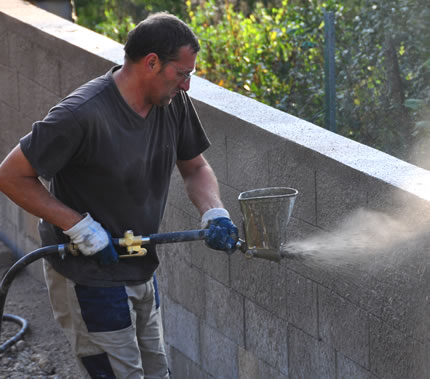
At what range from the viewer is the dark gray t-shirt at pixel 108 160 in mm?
3227

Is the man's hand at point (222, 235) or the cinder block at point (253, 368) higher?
the man's hand at point (222, 235)

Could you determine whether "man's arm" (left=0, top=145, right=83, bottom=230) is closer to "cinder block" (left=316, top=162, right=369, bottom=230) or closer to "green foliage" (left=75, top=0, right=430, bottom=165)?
"cinder block" (left=316, top=162, right=369, bottom=230)

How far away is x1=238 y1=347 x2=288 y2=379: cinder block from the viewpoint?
419cm

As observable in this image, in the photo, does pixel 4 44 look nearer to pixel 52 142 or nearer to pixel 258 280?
pixel 258 280

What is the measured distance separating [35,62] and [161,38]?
2.93 meters

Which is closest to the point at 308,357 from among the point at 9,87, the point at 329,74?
the point at 329,74

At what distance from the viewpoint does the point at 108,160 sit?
3367mm

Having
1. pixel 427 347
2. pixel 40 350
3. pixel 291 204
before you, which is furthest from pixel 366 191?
pixel 40 350

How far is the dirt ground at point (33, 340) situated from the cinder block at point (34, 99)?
1267 mm

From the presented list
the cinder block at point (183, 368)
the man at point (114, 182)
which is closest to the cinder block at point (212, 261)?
the cinder block at point (183, 368)

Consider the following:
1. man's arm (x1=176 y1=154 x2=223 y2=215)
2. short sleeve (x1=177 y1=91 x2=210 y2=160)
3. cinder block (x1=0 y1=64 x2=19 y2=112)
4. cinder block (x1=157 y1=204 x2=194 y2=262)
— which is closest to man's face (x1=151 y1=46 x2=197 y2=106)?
short sleeve (x1=177 y1=91 x2=210 y2=160)

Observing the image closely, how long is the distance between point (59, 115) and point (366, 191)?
1.23 metres

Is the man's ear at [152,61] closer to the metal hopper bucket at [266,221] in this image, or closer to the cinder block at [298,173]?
the metal hopper bucket at [266,221]

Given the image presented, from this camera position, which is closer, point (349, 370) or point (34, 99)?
point (349, 370)
